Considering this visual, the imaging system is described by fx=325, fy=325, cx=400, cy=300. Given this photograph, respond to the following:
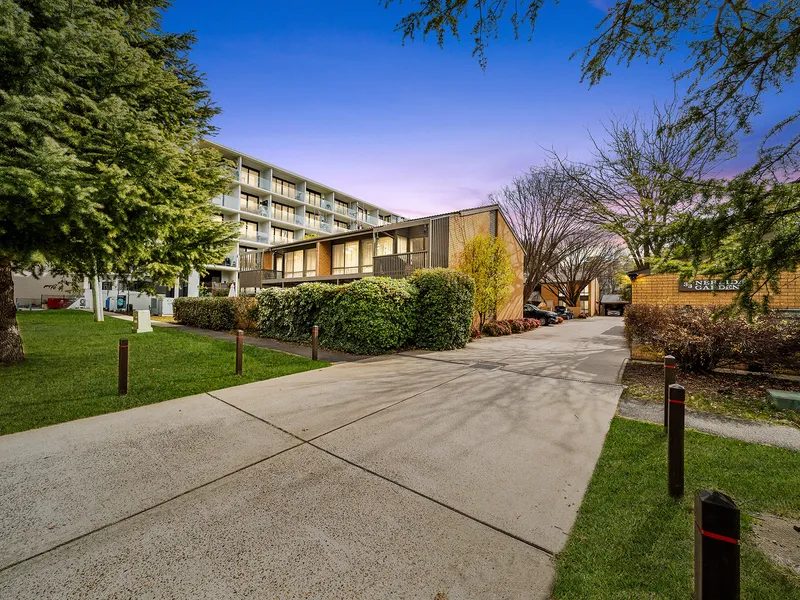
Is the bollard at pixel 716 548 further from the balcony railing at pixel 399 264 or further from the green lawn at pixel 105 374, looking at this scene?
the balcony railing at pixel 399 264

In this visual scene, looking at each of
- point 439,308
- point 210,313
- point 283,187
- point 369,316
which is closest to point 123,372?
point 369,316

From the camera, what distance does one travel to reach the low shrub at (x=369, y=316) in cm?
949

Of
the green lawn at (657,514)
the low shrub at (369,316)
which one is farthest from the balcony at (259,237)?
Answer: the green lawn at (657,514)

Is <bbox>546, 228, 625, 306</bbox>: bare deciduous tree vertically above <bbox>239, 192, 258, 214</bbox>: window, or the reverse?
<bbox>239, 192, 258, 214</bbox>: window

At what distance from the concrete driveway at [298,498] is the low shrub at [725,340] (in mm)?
3570

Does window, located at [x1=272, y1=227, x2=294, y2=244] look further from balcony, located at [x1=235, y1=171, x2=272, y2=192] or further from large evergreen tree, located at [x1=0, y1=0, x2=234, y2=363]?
large evergreen tree, located at [x1=0, y1=0, x2=234, y2=363]

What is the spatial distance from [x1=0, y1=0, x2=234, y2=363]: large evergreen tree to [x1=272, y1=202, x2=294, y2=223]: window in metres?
29.6

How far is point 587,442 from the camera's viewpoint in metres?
3.88

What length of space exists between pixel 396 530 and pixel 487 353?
837 cm

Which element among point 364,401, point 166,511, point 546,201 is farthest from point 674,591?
point 546,201

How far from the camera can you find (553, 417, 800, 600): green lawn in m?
1.90

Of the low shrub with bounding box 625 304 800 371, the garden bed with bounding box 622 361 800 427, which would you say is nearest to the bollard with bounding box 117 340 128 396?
the garden bed with bounding box 622 361 800 427

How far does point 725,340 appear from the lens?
262 inches

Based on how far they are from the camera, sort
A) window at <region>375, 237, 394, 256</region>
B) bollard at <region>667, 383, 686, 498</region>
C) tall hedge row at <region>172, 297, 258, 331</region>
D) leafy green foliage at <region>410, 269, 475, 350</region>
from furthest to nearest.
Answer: window at <region>375, 237, 394, 256</region> < tall hedge row at <region>172, 297, 258, 331</region> < leafy green foliage at <region>410, 269, 475, 350</region> < bollard at <region>667, 383, 686, 498</region>
